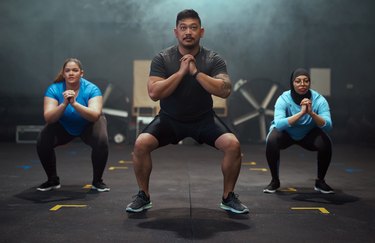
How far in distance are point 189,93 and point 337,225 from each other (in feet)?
3.96

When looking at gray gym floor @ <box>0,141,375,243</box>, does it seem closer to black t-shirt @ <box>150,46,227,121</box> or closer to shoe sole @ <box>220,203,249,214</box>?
shoe sole @ <box>220,203,249,214</box>

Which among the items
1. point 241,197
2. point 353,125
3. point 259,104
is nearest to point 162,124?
point 241,197

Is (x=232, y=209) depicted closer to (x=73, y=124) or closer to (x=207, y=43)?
(x=73, y=124)

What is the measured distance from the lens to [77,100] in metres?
3.78

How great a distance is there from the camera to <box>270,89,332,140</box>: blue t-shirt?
12.3 ft

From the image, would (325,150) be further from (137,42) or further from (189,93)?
(137,42)

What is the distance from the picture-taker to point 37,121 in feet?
27.7

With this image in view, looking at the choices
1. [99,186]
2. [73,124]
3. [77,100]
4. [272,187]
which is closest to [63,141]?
[73,124]

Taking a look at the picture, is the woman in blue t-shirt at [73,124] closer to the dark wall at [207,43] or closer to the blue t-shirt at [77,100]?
the blue t-shirt at [77,100]

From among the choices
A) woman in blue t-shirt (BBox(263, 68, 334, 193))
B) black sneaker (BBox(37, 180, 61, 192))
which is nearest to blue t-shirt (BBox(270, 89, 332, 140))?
woman in blue t-shirt (BBox(263, 68, 334, 193))

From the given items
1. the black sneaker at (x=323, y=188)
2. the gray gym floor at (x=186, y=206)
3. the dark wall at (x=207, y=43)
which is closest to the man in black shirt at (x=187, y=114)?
the gray gym floor at (x=186, y=206)

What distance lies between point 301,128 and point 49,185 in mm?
2087

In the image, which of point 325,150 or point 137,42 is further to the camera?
point 137,42

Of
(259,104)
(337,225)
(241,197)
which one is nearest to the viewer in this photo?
(337,225)
